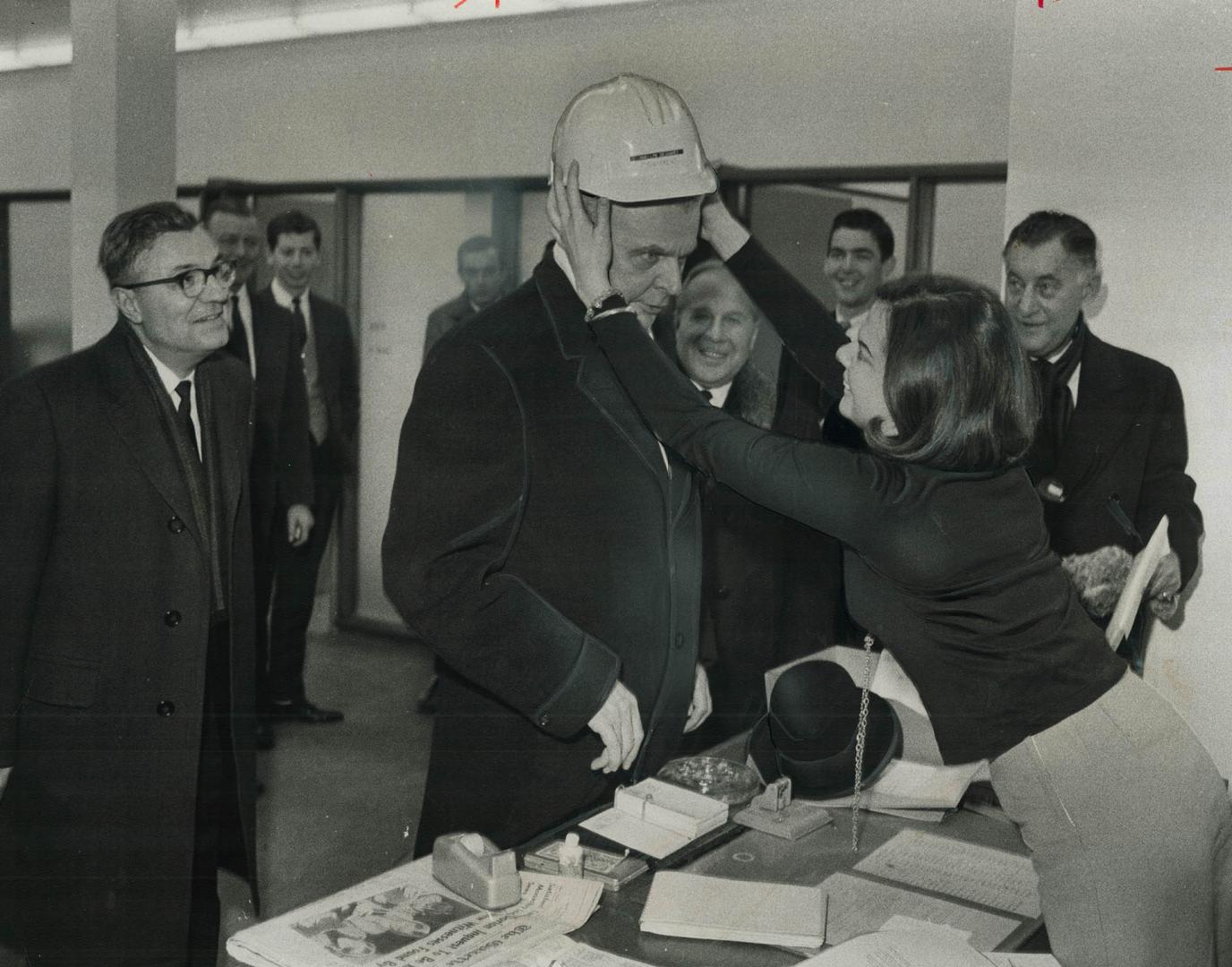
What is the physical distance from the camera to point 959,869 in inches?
71.1

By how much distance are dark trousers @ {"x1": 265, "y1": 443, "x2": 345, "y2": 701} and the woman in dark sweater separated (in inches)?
40.9

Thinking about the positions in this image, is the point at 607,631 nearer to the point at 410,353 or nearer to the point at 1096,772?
the point at 410,353

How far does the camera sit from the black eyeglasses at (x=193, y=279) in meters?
2.20

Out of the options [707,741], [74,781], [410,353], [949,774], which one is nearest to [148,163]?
[410,353]

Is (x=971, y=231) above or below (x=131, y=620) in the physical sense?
above

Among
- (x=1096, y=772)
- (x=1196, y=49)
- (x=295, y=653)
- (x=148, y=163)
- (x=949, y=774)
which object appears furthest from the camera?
(x=295, y=653)

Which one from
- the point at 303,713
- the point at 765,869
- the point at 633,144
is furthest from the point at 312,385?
the point at 765,869

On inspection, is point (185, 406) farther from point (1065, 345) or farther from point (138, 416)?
point (1065, 345)

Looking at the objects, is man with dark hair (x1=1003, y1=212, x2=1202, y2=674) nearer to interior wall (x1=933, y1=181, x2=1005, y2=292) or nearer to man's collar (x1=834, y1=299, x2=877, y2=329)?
interior wall (x1=933, y1=181, x2=1005, y2=292)

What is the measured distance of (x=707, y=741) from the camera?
2.39 metres

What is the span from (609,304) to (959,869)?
107 cm

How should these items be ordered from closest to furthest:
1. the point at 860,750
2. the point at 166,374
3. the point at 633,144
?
the point at 860,750, the point at 633,144, the point at 166,374

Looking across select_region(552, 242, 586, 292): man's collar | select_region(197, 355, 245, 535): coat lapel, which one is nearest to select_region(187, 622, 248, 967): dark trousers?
select_region(197, 355, 245, 535): coat lapel

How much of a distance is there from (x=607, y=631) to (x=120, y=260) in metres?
1.18
